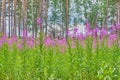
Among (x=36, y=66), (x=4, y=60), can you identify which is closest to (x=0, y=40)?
(x=4, y=60)

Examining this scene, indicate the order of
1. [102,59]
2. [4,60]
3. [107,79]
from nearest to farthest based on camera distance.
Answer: [107,79] < [102,59] < [4,60]

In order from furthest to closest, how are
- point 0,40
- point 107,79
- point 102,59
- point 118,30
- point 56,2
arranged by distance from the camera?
point 56,2
point 0,40
point 102,59
point 118,30
point 107,79

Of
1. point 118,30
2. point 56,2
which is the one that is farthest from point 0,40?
point 56,2

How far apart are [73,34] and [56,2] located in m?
68.6

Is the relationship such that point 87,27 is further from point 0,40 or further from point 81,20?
point 81,20

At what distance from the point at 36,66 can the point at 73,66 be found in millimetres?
602

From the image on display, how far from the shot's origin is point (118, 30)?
17.3 feet

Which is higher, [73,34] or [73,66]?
[73,34]

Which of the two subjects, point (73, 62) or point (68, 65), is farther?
point (68, 65)

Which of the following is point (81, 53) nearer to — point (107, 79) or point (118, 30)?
point (118, 30)

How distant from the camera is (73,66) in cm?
548

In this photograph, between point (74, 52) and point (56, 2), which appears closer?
point (74, 52)

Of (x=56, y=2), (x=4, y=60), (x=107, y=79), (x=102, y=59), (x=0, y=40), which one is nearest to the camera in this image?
(x=107, y=79)

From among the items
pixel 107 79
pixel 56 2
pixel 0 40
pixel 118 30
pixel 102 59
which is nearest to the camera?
pixel 107 79
